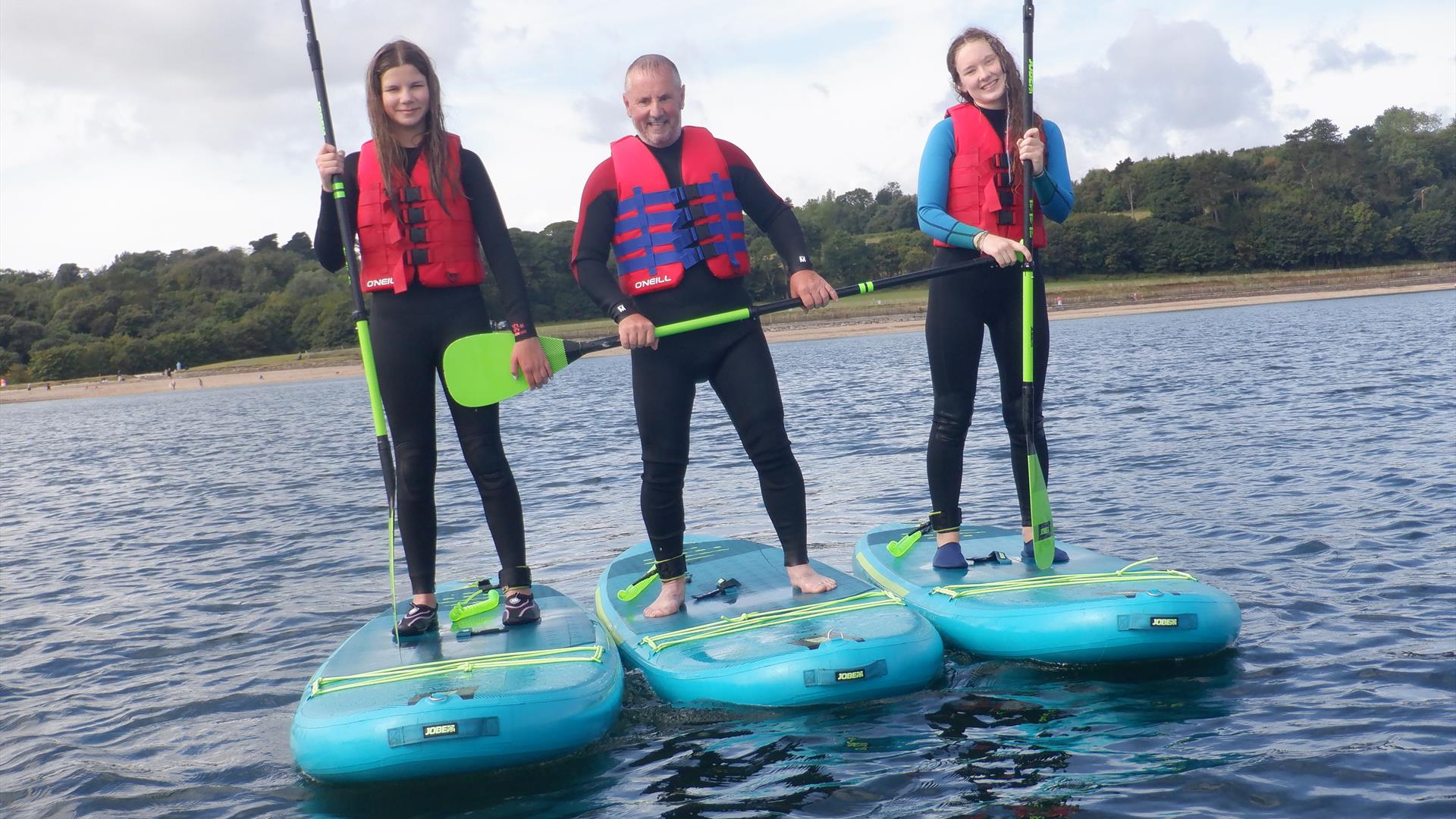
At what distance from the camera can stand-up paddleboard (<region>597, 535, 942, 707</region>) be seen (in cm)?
435

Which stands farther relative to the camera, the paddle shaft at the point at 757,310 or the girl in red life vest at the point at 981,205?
the girl in red life vest at the point at 981,205

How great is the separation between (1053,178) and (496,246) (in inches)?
103

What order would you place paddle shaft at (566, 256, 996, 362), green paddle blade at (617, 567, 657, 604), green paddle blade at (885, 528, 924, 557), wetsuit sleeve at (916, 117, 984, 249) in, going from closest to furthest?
paddle shaft at (566, 256, 996, 362)
wetsuit sleeve at (916, 117, 984, 249)
green paddle blade at (617, 567, 657, 604)
green paddle blade at (885, 528, 924, 557)

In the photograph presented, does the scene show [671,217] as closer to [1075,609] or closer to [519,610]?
[519,610]

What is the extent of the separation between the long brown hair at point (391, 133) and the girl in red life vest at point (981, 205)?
220cm

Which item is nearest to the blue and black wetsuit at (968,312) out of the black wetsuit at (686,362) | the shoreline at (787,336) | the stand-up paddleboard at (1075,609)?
the stand-up paddleboard at (1075,609)

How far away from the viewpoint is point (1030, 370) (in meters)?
5.34

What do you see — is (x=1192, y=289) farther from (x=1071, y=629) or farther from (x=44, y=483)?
(x=1071, y=629)

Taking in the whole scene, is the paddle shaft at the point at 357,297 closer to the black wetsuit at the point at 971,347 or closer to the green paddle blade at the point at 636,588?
the green paddle blade at the point at 636,588

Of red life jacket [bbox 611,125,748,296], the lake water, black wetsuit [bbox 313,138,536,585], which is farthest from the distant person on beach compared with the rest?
the lake water

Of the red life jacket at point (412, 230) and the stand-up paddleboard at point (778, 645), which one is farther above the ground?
the red life jacket at point (412, 230)

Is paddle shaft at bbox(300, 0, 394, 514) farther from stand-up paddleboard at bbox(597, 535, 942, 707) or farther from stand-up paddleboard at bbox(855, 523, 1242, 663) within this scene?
stand-up paddleboard at bbox(855, 523, 1242, 663)

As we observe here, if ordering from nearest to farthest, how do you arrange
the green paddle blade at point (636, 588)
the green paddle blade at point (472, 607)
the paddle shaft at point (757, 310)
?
the paddle shaft at point (757, 310), the green paddle blade at point (472, 607), the green paddle blade at point (636, 588)

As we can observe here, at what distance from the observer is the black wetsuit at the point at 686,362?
4977 millimetres
